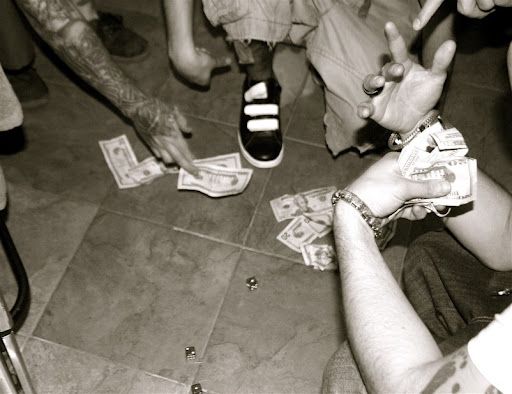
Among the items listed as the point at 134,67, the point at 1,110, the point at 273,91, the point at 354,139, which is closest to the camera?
the point at 1,110

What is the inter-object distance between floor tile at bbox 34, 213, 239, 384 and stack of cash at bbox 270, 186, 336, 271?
0.65 ft

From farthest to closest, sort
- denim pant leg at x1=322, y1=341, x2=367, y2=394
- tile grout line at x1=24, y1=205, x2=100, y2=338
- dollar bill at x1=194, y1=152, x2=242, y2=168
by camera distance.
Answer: dollar bill at x1=194, y1=152, x2=242, y2=168 → tile grout line at x1=24, y1=205, x2=100, y2=338 → denim pant leg at x1=322, y1=341, x2=367, y2=394

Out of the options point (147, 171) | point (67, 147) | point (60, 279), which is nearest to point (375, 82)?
point (147, 171)

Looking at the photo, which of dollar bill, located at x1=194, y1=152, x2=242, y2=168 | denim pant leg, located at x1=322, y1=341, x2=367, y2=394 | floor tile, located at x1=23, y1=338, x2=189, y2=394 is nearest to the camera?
denim pant leg, located at x1=322, y1=341, x2=367, y2=394

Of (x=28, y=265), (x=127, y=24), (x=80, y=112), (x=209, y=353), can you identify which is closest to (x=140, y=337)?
(x=209, y=353)

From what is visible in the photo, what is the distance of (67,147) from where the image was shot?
2176 mm

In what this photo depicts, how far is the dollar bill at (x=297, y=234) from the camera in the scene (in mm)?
1992

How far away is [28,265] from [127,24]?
3.70 feet

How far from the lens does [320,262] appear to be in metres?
1.94

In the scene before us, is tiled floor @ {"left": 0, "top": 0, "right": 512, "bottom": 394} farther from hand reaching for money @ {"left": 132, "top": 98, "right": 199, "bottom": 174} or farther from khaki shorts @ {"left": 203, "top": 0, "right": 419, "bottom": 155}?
khaki shorts @ {"left": 203, "top": 0, "right": 419, "bottom": 155}

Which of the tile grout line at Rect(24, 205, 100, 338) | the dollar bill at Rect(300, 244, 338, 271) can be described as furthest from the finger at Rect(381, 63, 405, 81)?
the tile grout line at Rect(24, 205, 100, 338)

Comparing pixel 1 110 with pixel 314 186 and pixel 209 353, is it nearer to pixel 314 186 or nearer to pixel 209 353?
pixel 209 353

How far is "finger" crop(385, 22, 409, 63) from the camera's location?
1.27 metres

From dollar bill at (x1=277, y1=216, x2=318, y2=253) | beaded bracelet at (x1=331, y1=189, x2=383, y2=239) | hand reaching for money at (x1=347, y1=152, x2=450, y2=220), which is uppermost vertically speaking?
hand reaching for money at (x1=347, y1=152, x2=450, y2=220)
